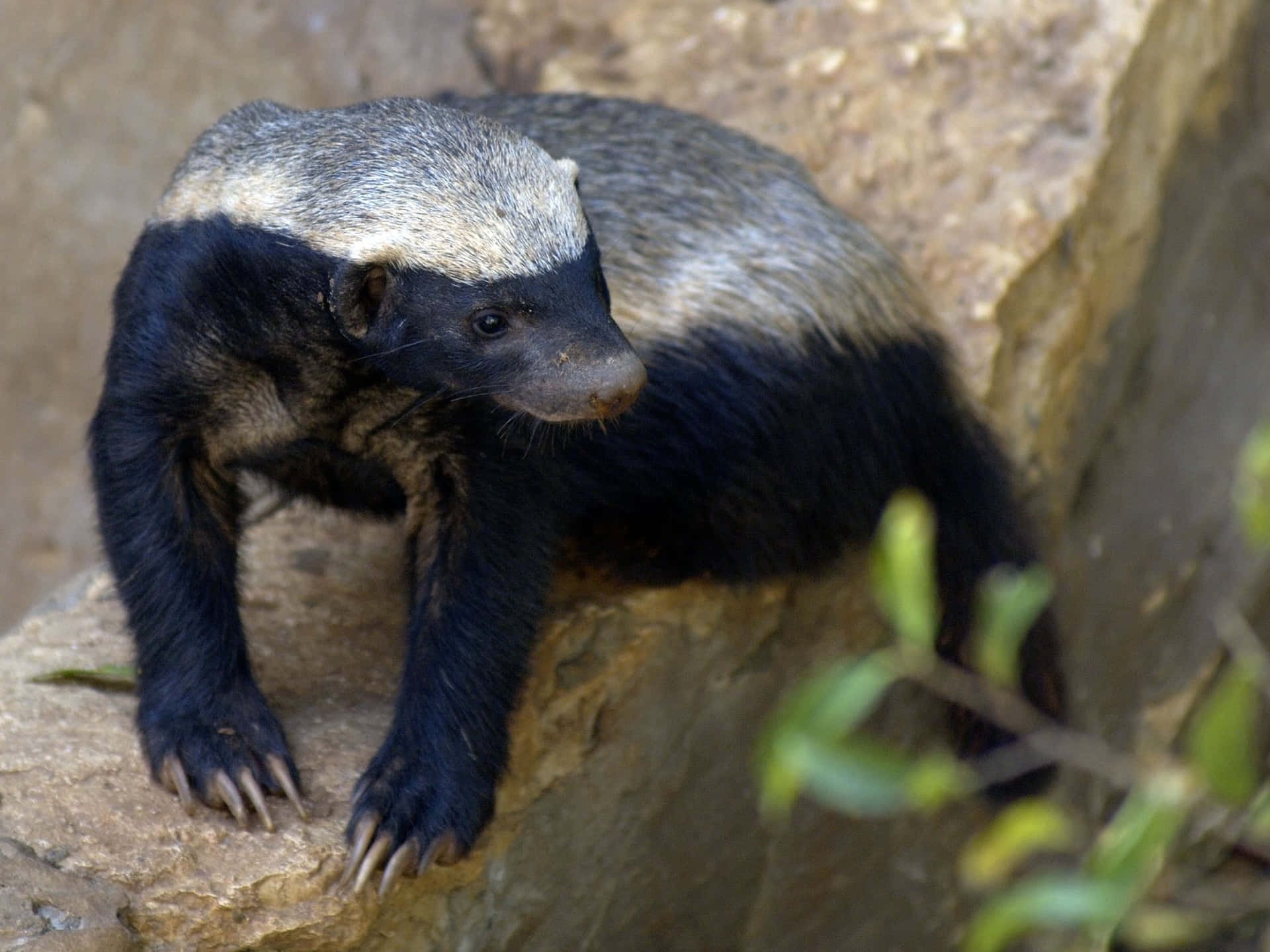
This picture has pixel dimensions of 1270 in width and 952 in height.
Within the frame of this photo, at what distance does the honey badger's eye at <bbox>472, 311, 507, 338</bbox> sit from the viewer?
329 centimetres

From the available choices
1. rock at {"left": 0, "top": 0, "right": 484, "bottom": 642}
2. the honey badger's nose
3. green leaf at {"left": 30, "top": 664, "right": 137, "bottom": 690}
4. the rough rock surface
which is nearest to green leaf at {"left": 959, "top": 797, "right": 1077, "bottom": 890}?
the honey badger's nose

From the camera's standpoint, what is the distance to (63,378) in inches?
283

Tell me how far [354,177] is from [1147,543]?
12.6 feet

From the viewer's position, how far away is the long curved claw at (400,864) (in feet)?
11.0

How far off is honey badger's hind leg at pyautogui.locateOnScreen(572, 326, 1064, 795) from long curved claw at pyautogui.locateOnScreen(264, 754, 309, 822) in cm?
109

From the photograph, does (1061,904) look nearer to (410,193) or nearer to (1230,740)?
(1230,740)

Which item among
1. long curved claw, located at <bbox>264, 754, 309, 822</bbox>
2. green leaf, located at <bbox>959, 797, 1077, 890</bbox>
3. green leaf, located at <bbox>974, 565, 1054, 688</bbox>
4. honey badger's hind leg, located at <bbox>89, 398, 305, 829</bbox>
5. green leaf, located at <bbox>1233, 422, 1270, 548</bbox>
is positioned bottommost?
long curved claw, located at <bbox>264, 754, 309, 822</bbox>

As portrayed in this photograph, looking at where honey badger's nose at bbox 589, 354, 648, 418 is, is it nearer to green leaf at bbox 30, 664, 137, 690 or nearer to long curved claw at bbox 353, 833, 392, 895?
long curved claw at bbox 353, 833, 392, 895

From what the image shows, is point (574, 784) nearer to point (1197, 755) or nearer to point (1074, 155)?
point (1197, 755)

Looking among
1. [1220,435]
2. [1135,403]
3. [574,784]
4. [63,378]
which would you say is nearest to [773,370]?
[574,784]

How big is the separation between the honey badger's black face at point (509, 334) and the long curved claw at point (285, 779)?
3.19 ft

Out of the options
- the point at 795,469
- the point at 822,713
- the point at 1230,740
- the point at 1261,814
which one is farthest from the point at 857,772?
the point at 795,469

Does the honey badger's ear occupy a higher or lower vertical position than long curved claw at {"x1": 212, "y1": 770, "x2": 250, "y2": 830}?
higher

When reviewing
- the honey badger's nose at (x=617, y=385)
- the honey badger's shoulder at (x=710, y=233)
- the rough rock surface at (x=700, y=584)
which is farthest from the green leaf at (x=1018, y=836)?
the honey badger's shoulder at (x=710, y=233)
